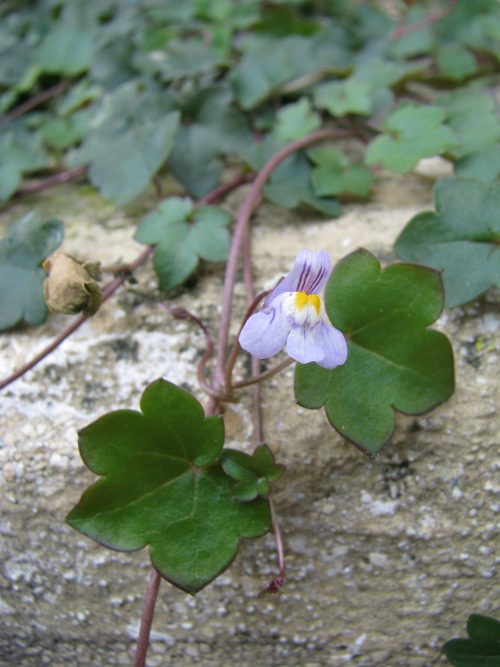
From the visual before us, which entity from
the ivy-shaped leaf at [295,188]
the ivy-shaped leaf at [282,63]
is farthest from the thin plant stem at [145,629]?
the ivy-shaped leaf at [282,63]

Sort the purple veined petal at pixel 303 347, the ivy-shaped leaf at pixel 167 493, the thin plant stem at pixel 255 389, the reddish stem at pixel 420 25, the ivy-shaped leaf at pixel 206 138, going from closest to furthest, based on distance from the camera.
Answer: the purple veined petal at pixel 303 347
the ivy-shaped leaf at pixel 167 493
the thin plant stem at pixel 255 389
the ivy-shaped leaf at pixel 206 138
the reddish stem at pixel 420 25

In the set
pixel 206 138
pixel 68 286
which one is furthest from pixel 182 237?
pixel 206 138

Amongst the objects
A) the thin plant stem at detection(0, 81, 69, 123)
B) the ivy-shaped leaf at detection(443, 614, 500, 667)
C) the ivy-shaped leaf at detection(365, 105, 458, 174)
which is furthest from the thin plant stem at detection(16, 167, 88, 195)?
the ivy-shaped leaf at detection(443, 614, 500, 667)

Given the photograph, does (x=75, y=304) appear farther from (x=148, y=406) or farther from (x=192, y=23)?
(x=192, y=23)

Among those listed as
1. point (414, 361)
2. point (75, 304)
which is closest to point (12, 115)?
point (75, 304)

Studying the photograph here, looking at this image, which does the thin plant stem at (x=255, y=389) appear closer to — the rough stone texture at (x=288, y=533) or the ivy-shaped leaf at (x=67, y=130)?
the rough stone texture at (x=288, y=533)

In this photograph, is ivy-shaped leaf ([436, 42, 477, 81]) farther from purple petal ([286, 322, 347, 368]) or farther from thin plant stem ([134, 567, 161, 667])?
thin plant stem ([134, 567, 161, 667])
